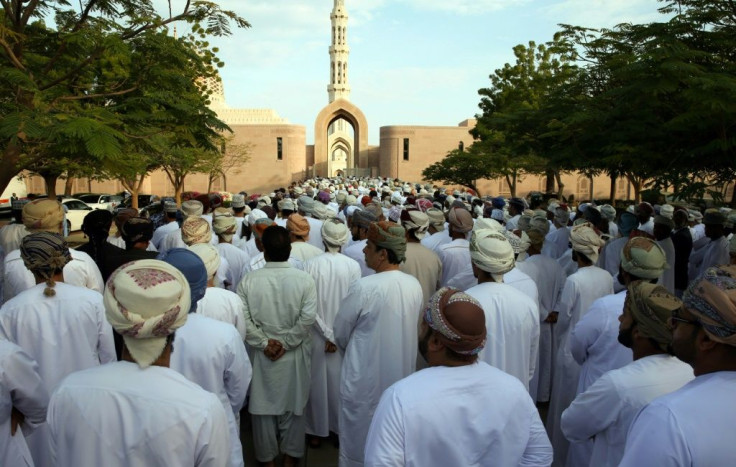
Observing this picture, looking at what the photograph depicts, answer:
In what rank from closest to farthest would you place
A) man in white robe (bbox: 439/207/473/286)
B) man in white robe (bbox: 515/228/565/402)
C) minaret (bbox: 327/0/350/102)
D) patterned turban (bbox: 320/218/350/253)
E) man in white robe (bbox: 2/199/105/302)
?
1. man in white robe (bbox: 2/199/105/302)
2. patterned turban (bbox: 320/218/350/253)
3. man in white robe (bbox: 515/228/565/402)
4. man in white robe (bbox: 439/207/473/286)
5. minaret (bbox: 327/0/350/102)

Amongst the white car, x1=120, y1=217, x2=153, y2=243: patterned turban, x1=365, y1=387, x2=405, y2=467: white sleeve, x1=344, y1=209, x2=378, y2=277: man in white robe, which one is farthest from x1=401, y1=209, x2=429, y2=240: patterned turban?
the white car

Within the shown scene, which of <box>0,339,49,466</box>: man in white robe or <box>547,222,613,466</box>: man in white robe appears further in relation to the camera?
<box>547,222,613,466</box>: man in white robe

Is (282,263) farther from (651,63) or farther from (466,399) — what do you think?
(651,63)

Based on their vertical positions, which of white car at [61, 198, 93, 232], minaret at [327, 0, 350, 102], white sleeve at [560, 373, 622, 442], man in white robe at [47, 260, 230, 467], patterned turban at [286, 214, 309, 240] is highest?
minaret at [327, 0, 350, 102]

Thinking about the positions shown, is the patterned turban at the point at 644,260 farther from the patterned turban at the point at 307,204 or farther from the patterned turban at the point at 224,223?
the patterned turban at the point at 307,204

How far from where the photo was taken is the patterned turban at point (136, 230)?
4.56 m

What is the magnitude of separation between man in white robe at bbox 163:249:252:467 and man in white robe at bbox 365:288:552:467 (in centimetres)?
111

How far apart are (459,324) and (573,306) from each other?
2610 mm

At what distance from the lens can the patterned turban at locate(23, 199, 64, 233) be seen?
14.1 ft

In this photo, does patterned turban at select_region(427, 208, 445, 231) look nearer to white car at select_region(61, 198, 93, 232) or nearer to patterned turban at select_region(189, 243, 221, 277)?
patterned turban at select_region(189, 243, 221, 277)

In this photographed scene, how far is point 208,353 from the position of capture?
9.60 ft

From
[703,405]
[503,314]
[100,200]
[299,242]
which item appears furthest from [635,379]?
[100,200]

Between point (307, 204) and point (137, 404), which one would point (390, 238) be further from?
point (307, 204)

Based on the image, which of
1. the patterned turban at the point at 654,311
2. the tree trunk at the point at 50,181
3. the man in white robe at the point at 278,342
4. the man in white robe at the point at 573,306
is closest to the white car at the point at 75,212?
the tree trunk at the point at 50,181
